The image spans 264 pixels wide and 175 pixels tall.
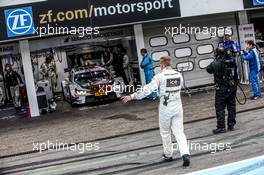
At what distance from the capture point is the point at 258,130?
10992 mm

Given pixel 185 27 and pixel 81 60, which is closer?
pixel 185 27

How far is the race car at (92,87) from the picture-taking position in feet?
61.6

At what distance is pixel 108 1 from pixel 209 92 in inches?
193

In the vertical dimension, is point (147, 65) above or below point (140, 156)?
above

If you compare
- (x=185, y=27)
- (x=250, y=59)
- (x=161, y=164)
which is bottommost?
(x=161, y=164)

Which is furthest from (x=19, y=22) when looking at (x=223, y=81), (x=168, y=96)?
(x=168, y=96)

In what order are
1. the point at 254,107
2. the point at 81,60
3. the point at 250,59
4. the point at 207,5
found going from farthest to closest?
the point at 81,60 < the point at 207,5 < the point at 250,59 < the point at 254,107

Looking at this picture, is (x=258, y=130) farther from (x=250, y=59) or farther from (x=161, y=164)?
(x=250, y=59)

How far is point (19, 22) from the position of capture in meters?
16.8

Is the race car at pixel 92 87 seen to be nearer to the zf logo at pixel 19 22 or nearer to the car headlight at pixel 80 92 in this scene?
the car headlight at pixel 80 92

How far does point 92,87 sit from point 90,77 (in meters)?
1.04

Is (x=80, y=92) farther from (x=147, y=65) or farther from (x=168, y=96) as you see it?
(x=168, y=96)

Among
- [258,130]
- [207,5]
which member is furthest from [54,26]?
[258,130]

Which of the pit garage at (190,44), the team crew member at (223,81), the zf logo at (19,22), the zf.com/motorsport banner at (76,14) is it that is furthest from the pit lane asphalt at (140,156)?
the pit garage at (190,44)
